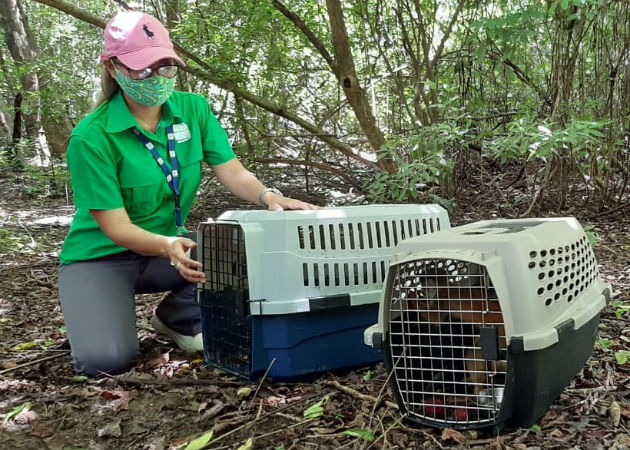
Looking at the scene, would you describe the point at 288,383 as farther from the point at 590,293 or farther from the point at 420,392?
the point at 590,293

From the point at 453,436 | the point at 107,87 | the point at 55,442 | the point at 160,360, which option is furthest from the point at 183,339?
the point at 453,436

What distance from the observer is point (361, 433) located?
131cm

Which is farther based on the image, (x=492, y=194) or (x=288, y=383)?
(x=492, y=194)

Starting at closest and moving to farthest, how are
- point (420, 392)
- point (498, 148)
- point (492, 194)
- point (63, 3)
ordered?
point (420, 392) < point (498, 148) < point (63, 3) < point (492, 194)

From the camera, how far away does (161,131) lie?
1.91 metres

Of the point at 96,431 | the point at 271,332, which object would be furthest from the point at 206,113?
the point at 96,431

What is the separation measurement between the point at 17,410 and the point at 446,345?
1.13 metres

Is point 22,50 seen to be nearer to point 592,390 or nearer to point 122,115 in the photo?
point 122,115

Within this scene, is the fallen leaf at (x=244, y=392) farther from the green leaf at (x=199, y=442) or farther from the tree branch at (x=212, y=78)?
the tree branch at (x=212, y=78)

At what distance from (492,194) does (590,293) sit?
289 cm

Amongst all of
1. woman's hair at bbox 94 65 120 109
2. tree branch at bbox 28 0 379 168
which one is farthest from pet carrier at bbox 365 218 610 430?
tree branch at bbox 28 0 379 168

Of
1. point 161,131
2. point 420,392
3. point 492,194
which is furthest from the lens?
point 492,194

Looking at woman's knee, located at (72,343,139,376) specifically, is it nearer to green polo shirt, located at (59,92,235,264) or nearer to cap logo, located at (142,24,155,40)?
green polo shirt, located at (59,92,235,264)

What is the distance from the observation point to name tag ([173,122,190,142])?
193cm
